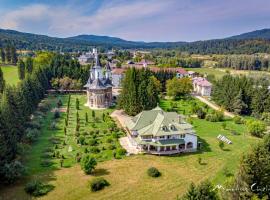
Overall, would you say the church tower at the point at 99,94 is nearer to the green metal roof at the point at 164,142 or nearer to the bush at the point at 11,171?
the green metal roof at the point at 164,142

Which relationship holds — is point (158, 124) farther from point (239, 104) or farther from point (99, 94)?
point (239, 104)

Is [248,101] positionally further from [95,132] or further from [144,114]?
[95,132]

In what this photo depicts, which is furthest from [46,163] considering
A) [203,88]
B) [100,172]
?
[203,88]

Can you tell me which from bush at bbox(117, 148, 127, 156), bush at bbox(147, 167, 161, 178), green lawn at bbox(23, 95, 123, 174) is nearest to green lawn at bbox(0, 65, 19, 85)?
green lawn at bbox(23, 95, 123, 174)

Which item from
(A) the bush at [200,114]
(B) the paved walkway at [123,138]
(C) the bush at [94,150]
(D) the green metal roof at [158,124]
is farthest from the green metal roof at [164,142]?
(A) the bush at [200,114]

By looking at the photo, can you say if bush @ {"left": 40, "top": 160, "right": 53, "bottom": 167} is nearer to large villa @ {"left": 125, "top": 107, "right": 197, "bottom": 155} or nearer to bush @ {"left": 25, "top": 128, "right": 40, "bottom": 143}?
bush @ {"left": 25, "top": 128, "right": 40, "bottom": 143}

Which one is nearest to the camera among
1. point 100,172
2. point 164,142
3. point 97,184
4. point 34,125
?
point 97,184
